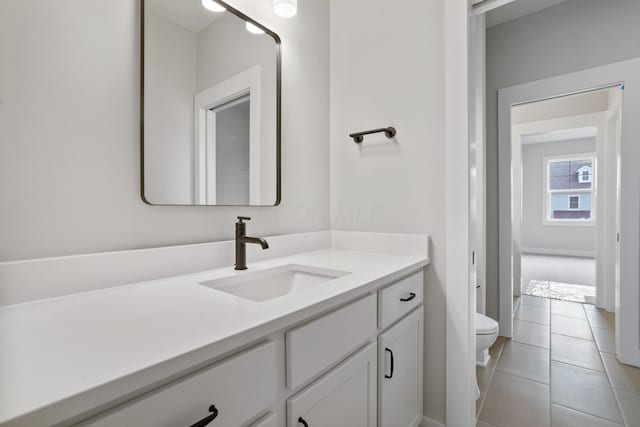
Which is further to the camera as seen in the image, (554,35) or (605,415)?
(554,35)

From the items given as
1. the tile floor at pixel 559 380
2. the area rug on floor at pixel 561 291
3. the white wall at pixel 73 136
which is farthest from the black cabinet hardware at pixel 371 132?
the area rug on floor at pixel 561 291

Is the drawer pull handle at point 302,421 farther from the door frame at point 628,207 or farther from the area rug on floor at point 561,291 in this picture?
the area rug on floor at point 561,291

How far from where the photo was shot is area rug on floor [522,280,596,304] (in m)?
3.57

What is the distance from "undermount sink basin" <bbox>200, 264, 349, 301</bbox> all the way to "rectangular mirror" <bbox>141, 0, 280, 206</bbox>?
0.34 meters

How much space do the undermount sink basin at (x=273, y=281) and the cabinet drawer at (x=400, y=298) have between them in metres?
0.18

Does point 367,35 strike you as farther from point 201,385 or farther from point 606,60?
point 606,60

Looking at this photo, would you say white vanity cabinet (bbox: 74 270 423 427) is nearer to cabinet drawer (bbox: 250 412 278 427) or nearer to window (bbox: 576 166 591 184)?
cabinet drawer (bbox: 250 412 278 427)

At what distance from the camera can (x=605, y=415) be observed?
5.18 ft

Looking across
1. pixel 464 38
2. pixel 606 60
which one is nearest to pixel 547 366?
pixel 464 38

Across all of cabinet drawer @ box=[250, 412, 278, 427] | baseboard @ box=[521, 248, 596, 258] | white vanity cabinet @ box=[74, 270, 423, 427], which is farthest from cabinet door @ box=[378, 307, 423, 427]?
baseboard @ box=[521, 248, 596, 258]

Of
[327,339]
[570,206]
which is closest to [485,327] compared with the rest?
[327,339]

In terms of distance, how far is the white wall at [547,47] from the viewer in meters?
2.26

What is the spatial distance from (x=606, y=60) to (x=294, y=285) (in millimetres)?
2937

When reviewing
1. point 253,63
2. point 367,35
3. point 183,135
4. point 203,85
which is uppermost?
point 367,35
